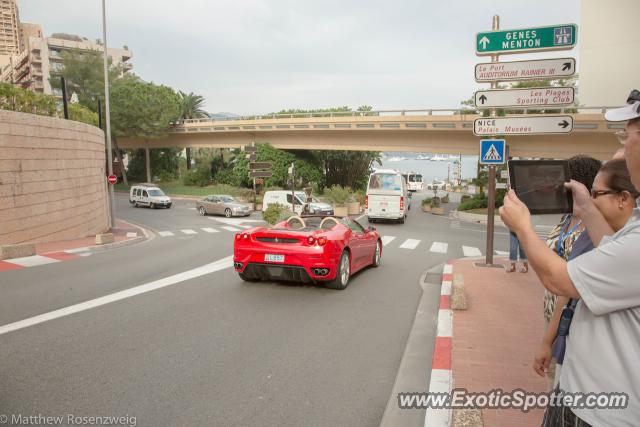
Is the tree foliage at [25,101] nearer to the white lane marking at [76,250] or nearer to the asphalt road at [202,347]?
the white lane marking at [76,250]

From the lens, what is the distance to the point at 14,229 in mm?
12812

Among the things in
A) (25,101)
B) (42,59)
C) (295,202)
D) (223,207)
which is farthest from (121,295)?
(42,59)

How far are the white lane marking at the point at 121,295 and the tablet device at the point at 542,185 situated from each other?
5.91m

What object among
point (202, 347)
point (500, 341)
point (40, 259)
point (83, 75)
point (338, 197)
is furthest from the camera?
point (83, 75)

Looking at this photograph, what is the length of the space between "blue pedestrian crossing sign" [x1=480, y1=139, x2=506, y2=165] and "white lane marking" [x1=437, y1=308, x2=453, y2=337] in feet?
15.9

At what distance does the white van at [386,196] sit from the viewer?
24062mm

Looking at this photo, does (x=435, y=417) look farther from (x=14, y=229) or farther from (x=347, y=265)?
(x=14, y=229)

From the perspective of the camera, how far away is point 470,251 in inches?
611

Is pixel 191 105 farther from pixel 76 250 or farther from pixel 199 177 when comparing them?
pixel 76 250

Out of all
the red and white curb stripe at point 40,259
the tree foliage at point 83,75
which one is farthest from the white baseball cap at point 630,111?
the tree foliage at point 83,75

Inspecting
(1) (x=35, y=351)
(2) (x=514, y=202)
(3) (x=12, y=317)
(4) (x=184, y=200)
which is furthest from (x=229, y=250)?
(4) (x=184, y=200)

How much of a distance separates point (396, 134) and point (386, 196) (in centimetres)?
1088

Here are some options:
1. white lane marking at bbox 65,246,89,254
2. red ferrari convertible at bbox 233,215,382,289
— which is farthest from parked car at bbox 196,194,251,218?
red ferrari convertible at bbox 233,215,382,289
